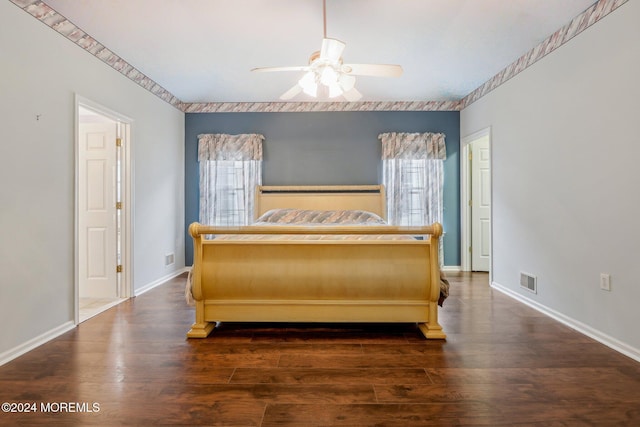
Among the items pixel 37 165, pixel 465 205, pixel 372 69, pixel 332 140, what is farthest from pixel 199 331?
pixel 465 205

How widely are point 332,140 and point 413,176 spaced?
1.30 meters

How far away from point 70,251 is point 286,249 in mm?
1828

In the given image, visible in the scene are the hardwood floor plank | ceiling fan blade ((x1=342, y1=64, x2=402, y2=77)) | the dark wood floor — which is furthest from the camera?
ceiling fan blade ((x1=342, y1=64, x2=402, y2=77))

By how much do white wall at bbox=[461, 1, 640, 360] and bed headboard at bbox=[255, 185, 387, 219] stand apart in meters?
1.68

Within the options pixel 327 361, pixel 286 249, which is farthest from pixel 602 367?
pixel 286 249

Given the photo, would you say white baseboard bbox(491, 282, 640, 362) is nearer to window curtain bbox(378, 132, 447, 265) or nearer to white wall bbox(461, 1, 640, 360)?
white wall bbox(461, 1, 640, 360)

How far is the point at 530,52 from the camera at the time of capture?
3324 mm

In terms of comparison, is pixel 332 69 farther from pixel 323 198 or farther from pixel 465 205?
pixel 465 205

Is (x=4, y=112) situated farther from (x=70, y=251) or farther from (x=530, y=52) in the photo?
(x=530, y=52)

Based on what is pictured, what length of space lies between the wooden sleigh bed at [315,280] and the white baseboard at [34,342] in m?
1.05

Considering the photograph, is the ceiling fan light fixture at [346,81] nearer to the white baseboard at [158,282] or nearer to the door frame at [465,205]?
the door frame at [465,205]

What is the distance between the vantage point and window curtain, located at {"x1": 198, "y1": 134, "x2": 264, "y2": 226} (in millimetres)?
4957

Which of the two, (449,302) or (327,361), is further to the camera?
(449,302)

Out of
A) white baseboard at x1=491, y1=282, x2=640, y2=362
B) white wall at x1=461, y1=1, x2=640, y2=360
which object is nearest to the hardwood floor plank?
white baseboard at x1=491, y1=282, x2=640, y2=362
